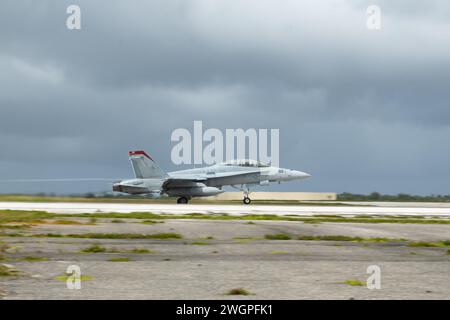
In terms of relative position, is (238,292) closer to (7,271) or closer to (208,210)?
(7,271)

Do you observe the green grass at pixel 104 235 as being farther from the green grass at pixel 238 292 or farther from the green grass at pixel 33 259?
the green grass at pixel 238 292

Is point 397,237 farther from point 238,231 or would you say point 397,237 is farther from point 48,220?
point 48,220

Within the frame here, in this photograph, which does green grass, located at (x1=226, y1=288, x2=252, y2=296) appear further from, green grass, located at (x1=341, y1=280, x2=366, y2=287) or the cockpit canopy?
the cockpit canopy

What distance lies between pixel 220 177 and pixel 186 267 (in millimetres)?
48033

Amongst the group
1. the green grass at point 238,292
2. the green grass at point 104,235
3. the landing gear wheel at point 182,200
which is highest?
the landing gear wheel at point 182,200

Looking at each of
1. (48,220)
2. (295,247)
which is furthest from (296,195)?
(295,247)

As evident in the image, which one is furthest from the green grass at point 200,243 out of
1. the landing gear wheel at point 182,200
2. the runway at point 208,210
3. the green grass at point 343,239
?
the landing gear wheel at point 182,200

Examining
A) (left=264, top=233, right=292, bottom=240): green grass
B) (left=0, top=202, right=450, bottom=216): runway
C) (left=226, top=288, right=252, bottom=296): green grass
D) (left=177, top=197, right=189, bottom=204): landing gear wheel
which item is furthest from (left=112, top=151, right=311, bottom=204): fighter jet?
(left=226, top=288, right=252, bottom=296): green grass

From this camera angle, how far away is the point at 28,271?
13.8m

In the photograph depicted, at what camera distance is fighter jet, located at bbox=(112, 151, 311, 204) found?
62.1 meters

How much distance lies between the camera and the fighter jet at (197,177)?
62062 millimetres

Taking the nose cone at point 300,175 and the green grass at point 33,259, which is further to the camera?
the nose cone at point 300,175

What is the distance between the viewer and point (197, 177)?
6275cm

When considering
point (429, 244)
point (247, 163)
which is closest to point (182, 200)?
point (247, 163)
